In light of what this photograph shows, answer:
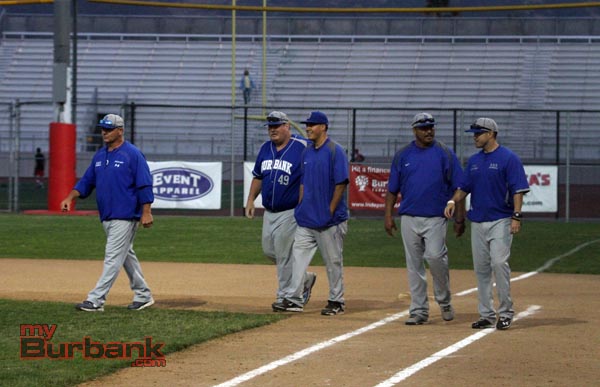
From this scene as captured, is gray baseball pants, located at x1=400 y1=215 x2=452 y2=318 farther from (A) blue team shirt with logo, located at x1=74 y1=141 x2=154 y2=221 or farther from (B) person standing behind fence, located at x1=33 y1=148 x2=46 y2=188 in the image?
(B) person standing behind fence, located at x1=33 y1=148 x2=46 y2=188

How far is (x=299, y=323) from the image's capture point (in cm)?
1126

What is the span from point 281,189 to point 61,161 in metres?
15.3

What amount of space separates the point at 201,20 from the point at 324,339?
137ft

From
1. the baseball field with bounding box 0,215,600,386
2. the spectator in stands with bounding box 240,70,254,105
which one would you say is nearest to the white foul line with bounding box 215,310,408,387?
the baseball field with bounding box 0,215,600,386

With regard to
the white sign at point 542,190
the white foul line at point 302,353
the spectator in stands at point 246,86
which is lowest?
the white foul line at point 302,353

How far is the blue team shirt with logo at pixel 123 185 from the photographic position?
11.8 meters

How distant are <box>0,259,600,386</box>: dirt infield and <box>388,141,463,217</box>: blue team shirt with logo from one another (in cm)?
112

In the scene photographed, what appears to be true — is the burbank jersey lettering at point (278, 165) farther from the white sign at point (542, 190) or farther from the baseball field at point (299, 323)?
the white sign at point (542, 190)

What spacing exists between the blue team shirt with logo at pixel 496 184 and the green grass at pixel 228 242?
6.56 m

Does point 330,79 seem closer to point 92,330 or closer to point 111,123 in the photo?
point 111,123

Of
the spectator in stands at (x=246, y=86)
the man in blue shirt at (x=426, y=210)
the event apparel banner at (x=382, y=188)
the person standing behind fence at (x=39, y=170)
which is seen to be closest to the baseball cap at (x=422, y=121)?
the man in blue shirt at (x=426, y=210)

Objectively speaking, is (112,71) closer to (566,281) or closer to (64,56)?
(64,56)

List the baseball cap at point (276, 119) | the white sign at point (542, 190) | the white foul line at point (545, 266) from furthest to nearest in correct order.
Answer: the white sign at point (542, 190), the white foul line at point (545, 266), the baseball cap at point (276, 119)

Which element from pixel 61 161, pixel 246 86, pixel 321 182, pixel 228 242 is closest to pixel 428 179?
pixel 321 182
